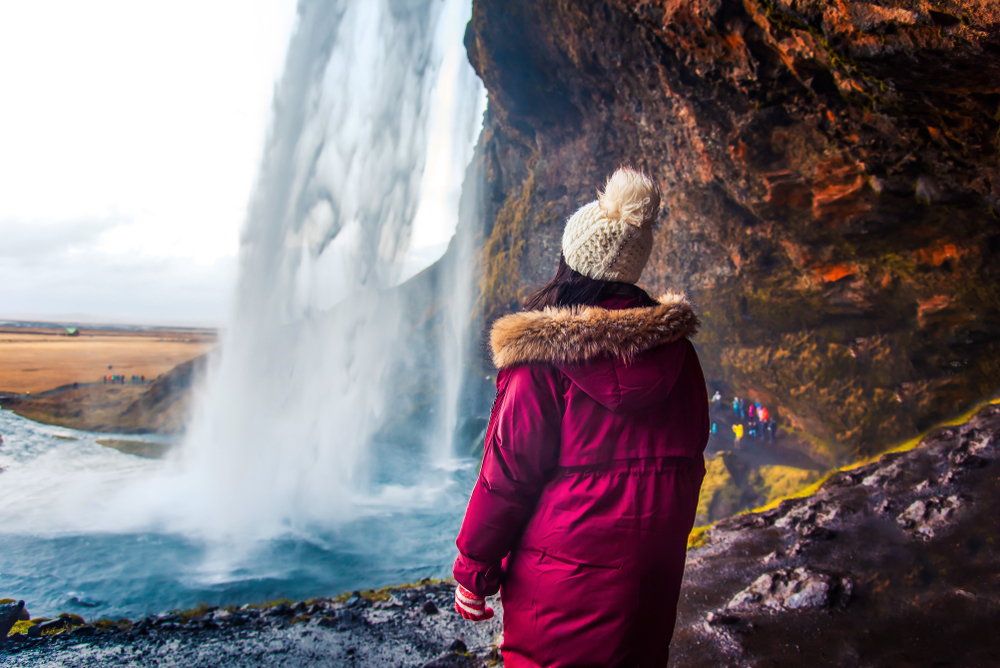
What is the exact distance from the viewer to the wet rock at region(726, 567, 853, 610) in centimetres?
426

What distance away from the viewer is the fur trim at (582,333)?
1486 mm

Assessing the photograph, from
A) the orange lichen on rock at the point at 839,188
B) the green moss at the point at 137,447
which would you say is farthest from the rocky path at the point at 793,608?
the green moss at the point at 137,447

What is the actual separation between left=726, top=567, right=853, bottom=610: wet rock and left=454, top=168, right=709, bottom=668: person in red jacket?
12.0 feet

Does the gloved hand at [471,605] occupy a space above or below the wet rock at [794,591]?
above

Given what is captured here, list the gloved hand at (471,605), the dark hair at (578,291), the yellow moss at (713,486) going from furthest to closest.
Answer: the yellow moss at (713,486) → the dark hair at (578,291) → the gloved hand at (471,605)

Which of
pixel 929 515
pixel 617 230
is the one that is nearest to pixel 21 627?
pixel 617 230

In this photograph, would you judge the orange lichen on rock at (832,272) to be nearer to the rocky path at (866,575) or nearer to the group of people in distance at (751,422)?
the rocky path at (866,575)

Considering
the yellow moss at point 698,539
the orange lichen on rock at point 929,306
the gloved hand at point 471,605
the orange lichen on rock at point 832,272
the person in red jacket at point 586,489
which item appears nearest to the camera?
the person in red jacket at point 586,489

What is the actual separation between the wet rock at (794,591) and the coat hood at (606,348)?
13.3 feet

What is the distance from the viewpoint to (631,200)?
172 cm

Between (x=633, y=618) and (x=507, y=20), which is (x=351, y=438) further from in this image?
(x=633, y=618)

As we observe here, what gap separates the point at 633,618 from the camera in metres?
1.45

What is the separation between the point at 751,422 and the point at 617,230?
47.0 ft

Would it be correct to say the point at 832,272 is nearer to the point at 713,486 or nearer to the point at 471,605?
the point at 713,486
